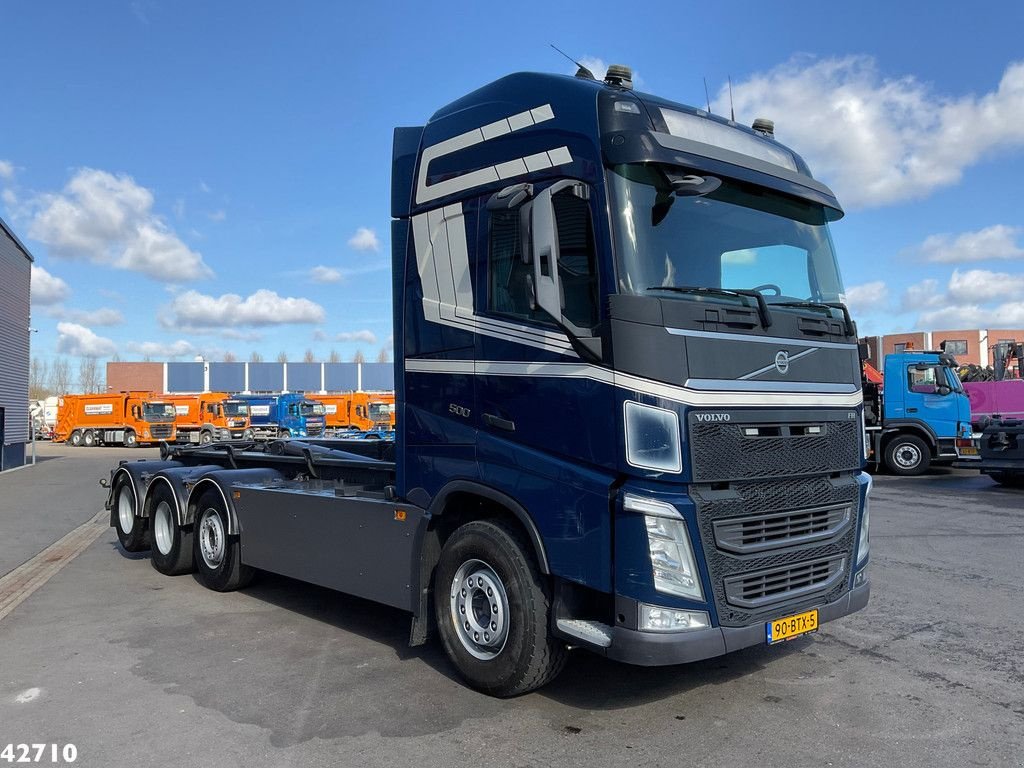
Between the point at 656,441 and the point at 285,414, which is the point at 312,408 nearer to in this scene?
the point at 285,414

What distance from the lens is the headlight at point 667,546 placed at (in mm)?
4109

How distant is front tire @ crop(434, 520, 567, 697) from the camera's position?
4.62 metres

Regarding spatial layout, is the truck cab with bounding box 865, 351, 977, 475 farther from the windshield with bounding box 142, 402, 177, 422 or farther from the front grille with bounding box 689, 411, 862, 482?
the windshield with bounding box 142, 402, 177, 422

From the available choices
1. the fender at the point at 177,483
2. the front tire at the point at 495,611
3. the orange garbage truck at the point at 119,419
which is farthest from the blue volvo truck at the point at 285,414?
the front tire at the point at 495,611

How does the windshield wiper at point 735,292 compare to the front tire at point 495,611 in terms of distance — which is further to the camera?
the front tire at point 495,611

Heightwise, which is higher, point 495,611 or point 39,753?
point 495,611

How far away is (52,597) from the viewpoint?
8109mm

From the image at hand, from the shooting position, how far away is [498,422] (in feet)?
16.0

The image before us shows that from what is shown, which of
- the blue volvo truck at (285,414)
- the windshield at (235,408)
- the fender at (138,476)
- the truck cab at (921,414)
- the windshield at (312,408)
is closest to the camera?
the fender at (138,476)

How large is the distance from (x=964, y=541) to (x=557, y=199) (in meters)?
8.61

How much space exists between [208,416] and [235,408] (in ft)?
5.27

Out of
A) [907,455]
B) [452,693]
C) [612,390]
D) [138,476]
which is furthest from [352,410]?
[612,390]

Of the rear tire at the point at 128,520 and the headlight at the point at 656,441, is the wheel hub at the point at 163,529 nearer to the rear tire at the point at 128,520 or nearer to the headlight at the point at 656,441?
the rear tire at the point at 128,520

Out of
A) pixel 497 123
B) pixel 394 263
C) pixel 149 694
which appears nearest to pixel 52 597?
pixel 149 694
